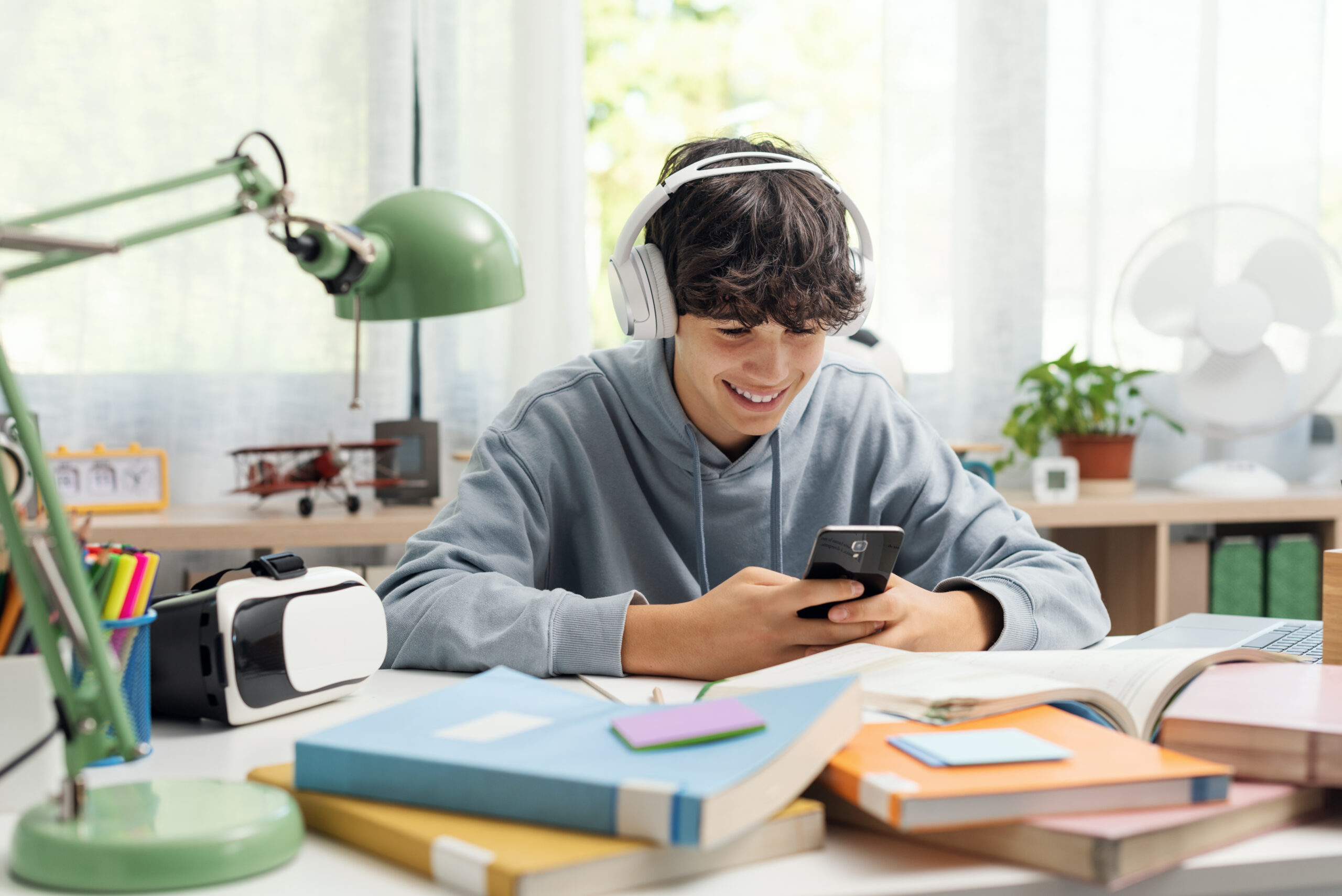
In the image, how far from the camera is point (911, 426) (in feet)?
4.17

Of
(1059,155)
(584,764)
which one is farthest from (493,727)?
(1059,155)

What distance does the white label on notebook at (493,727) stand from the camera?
528mm

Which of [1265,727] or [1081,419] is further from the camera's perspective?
[1081,419]

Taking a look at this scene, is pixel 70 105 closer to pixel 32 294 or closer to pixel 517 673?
pixel 32 294

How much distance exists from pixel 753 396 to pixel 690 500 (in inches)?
7.0

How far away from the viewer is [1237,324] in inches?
83.7

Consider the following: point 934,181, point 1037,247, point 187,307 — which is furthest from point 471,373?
point 1037,247

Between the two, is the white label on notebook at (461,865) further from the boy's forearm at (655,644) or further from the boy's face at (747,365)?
the boy's face at (747,365)

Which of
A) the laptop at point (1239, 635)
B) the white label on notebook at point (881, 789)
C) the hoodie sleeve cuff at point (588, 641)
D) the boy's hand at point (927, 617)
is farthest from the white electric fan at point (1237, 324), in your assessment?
the white label on notebook at point (881, 789)

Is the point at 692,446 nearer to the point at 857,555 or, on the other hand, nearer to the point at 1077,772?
the point at 857,555

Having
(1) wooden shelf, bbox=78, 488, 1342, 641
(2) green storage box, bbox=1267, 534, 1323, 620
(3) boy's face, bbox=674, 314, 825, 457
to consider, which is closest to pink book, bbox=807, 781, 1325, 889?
(3) boy's face, bbox=674, 314, 825, 457

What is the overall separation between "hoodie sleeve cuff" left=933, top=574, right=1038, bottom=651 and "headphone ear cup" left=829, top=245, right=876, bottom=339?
0.30 meters

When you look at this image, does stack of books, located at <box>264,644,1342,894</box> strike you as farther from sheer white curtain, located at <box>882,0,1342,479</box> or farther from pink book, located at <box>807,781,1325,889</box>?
sheer white curtain, located at <box>882,0,1342,479</box>

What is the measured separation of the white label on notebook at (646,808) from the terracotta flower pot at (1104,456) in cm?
205
